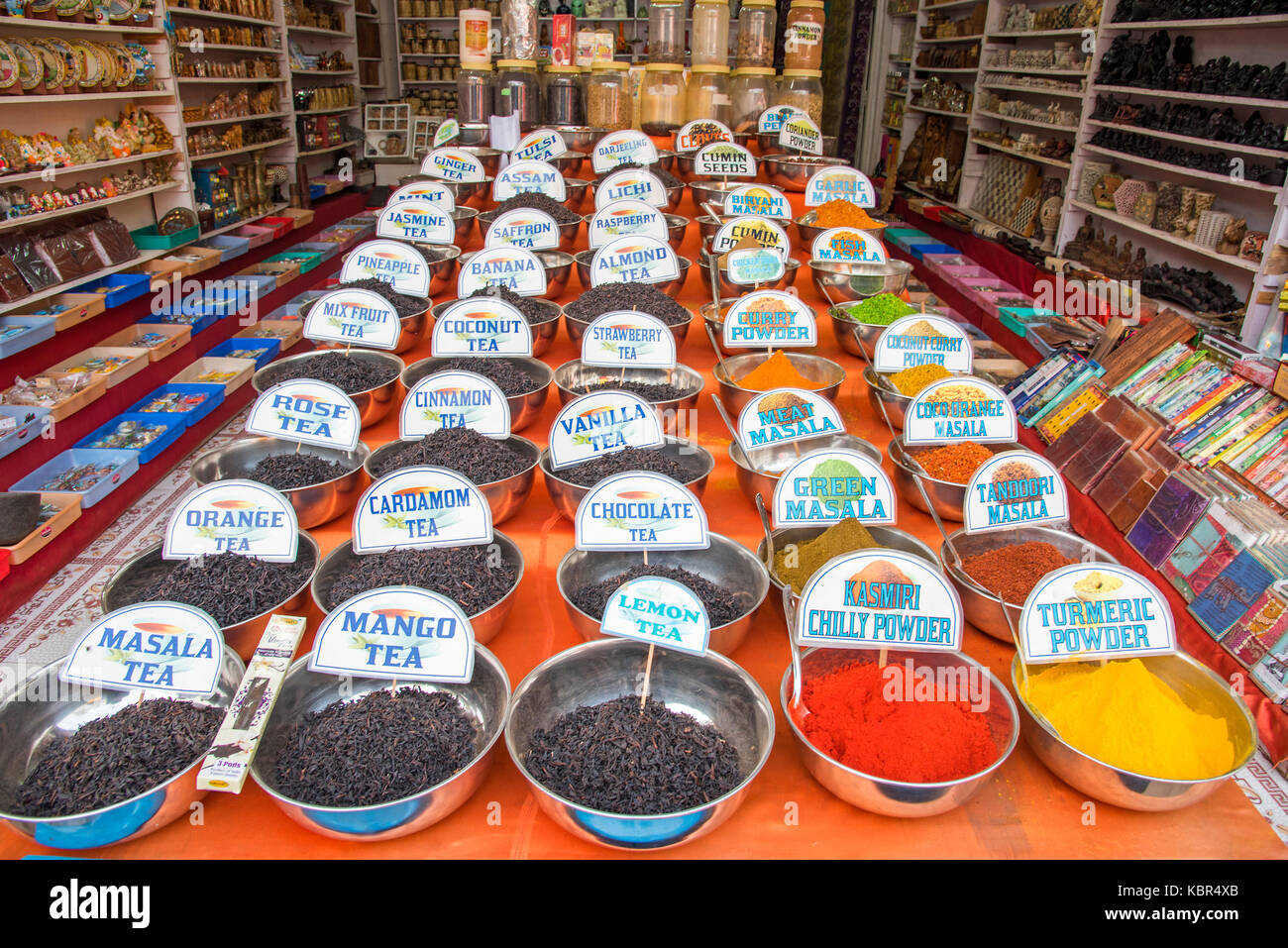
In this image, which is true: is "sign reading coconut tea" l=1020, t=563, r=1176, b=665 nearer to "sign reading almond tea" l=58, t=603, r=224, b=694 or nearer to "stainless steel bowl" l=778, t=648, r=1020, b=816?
"stainless steel bowl" l=778, t=648, r=1020, b=816

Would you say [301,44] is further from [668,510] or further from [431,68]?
[668,510]

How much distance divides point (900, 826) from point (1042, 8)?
653 centimetres

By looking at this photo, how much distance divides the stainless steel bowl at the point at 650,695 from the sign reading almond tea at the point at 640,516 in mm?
196

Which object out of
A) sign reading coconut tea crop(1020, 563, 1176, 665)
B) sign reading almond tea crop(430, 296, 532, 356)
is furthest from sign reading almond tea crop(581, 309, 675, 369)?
sign reading coconut tea crop(1020, 563, 1176, 665)

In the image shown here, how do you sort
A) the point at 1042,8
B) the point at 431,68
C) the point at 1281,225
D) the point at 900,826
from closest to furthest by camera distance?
the point at 900,826 → the point at 1281,225 → the point at 1042,8 → the point at 431,68

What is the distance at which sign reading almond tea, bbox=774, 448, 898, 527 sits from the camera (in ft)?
4.66

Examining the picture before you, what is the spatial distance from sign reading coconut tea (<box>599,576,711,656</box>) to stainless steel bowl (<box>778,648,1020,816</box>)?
155 mm

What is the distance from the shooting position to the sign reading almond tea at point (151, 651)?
42.3 inches

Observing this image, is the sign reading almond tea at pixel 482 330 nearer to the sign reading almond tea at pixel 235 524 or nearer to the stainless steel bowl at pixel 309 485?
the stainless steel bowl at pixel 309 485


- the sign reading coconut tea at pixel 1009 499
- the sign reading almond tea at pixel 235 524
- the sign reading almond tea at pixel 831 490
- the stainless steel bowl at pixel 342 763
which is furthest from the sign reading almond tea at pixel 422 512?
the sign reading coconut tea at pixel 1009 499

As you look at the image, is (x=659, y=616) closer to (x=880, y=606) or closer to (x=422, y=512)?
(x=880, y=606)

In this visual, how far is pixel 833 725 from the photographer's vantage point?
1097mm

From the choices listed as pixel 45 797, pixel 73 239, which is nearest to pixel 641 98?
pixel 73 239

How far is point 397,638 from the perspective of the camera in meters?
1.11
